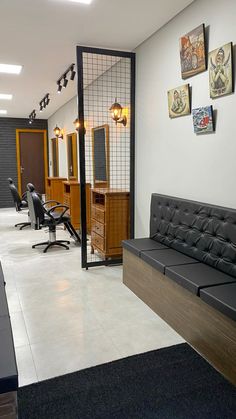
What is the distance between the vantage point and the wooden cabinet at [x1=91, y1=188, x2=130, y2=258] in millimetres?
4043

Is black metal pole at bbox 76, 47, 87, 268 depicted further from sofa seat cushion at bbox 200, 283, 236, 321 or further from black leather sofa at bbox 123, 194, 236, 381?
sofa seat cushion at bbox 200, 283, 236, 321

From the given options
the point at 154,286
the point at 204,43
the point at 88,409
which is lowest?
the point at 88,409

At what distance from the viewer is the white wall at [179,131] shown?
8.08ft

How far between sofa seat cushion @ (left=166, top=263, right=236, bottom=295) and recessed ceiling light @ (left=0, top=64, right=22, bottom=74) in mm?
3779

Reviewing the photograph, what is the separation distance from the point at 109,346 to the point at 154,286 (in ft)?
2.32

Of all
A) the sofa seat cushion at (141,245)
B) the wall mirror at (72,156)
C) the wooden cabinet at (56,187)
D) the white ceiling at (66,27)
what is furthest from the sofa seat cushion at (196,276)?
the wooden cabinet at (56,187)

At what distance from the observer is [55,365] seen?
210 cm

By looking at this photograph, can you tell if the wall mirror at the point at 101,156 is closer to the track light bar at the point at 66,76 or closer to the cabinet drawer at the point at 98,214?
the cabinet drawer at the point at 98,214

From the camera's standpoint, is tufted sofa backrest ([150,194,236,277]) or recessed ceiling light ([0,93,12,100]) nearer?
tufted sofa backrest ([150,194,236,277])

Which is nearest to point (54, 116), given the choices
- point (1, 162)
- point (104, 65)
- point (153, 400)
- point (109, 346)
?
point (1, 162)

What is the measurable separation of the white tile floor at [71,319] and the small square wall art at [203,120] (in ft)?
5.49

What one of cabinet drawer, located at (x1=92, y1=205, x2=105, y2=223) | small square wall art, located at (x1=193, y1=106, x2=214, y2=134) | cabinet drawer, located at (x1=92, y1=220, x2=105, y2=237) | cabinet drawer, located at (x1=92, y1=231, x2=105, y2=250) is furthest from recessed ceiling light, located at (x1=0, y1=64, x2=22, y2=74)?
small square wall art, located at (x1=193, y1=106, x2=214, y2=134)

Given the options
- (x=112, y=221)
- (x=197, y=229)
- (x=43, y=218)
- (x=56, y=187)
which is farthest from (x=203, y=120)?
(x=56, y=187)

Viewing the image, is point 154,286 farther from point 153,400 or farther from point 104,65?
point 104,65
